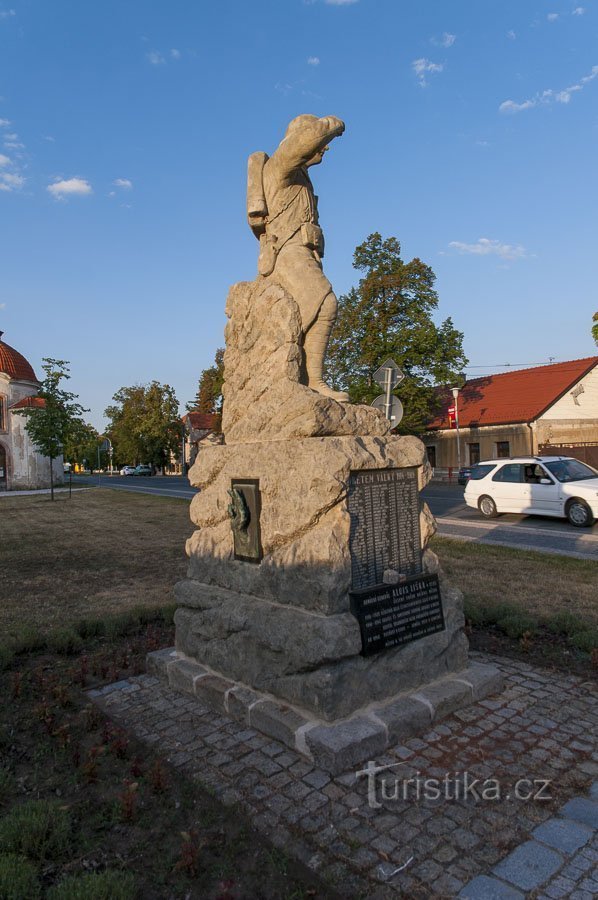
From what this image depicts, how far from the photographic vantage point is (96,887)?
2.25 meters

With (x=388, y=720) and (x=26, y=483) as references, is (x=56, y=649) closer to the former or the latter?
(x=388, y=720)

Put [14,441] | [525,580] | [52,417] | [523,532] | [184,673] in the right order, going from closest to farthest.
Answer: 1. [184,673]
2. [525,580]
3. [523,532]
4. [52,417]
5. [14,441]

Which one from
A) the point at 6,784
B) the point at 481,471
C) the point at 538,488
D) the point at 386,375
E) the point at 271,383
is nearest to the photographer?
the point at 6,784

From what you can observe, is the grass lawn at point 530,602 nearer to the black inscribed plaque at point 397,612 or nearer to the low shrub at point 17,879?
the black inscribed plaque at point 397,612

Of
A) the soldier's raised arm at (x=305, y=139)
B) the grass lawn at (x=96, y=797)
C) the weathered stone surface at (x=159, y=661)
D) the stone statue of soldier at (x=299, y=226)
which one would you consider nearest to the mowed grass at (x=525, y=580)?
the weathered stone surface at (x=159, y=661)

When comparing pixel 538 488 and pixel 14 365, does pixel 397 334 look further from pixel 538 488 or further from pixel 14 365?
pixel 14 365

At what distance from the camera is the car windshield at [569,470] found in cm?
1277

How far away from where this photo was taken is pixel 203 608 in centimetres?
438

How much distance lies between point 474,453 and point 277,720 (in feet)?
95.4

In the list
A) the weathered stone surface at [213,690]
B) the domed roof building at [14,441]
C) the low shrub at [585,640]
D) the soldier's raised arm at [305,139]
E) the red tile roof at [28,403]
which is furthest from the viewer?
the domed roof building at [14,441]

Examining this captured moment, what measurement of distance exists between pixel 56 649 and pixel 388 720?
10.8 feet

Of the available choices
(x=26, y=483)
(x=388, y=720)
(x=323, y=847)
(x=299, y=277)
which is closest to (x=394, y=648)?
(x=388, y=720)

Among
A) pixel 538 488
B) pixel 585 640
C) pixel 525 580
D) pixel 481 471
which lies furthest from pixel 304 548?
pixel 481 471

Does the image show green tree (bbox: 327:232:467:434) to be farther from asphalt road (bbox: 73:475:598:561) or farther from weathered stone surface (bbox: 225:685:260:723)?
weathered stone surface (bbox: 225:685:260:723)
